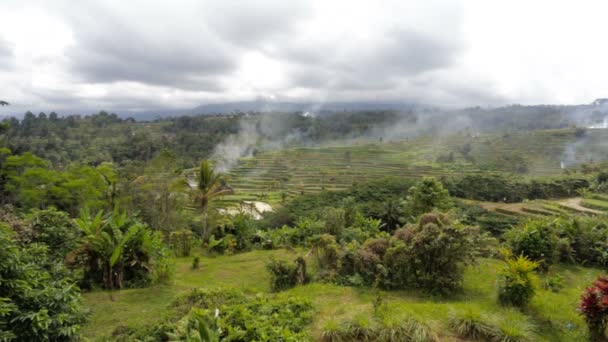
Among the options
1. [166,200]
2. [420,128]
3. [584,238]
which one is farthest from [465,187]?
[420,128]

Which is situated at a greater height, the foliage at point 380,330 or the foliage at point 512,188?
the foliage at point 380,330

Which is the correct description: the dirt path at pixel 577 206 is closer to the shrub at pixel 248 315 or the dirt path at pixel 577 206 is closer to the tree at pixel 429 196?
the tree at pixel 429 196

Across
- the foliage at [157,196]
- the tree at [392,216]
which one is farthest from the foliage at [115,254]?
the tree at [392,216]

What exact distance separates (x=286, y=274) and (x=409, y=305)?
3.06 metres

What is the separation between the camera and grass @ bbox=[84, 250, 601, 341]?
17.8 ft

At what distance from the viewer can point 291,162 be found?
62.2m

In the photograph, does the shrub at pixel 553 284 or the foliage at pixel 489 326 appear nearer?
the foliage at pixel 489 326

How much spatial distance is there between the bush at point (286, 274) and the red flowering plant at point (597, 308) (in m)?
5.33

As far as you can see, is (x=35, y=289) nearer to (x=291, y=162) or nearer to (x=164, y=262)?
(x=164, y=262)

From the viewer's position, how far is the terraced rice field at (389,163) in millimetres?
49125

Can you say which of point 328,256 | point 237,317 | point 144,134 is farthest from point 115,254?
point 144,134

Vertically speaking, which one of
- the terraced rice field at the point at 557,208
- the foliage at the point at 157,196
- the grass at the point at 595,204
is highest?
the foliage at the point at 157,196

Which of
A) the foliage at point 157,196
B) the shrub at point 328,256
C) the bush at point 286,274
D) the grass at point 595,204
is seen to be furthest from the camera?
the grass at point 595,204

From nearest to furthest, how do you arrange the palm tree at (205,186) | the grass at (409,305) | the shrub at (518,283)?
the grass at (409,305)
the shrub at (518,283)
the palm tree at (205,186)
